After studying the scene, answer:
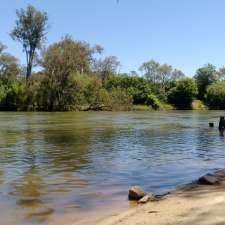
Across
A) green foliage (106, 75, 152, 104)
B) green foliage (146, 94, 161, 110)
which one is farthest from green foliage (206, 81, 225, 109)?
green foliage (146, 94, 161, 110)

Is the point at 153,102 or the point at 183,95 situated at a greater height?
the point at 183,95

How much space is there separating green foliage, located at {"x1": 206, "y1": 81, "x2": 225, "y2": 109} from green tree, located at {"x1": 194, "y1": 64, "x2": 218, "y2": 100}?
65.9ft

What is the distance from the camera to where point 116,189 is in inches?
528

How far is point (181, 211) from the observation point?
9.26 meters

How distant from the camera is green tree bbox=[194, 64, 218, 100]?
159 meters

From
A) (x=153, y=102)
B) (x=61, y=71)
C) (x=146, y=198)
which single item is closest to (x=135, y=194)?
(x=146, y=198)

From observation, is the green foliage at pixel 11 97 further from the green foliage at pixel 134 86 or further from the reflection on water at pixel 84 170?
the reflection on water at pixel 84 170

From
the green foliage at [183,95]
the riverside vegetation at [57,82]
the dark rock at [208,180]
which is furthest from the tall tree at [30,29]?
the dark rock at [208,180]

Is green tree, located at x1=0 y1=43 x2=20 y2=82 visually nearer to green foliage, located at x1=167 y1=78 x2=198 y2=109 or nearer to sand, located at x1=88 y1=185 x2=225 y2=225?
green foliage, located at x1=167 y1=78 x2=198 y2=109

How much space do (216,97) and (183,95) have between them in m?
9.41

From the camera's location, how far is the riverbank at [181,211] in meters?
8.41

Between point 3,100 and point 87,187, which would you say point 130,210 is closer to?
point 87,187

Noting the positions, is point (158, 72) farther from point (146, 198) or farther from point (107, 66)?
point (146, 198)

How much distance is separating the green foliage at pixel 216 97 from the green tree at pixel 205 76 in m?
20.1
